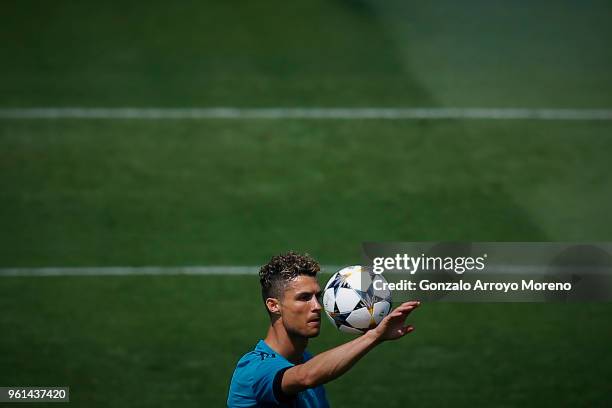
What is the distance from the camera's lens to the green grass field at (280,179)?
1180cm

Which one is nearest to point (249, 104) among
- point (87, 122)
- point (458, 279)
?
point (87, 122)

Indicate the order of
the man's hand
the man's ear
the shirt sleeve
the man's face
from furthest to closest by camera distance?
1. the man's ear
2. the man's face
3. the shirt sleeve
4. the man's hand

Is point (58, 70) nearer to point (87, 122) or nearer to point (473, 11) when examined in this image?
point (87, 122)

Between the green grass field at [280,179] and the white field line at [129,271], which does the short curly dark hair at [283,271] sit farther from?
the white field line at [129,271]

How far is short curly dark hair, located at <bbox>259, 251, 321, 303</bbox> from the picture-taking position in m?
7.26

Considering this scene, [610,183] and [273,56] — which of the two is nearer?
[610,183]

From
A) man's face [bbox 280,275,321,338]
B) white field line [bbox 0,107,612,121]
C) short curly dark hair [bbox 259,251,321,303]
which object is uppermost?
white field line [bbox 0,107,612,121]

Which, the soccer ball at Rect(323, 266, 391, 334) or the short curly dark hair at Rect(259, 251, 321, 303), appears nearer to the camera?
the short curly dark hair at Rect(259, 251, 321, 303)

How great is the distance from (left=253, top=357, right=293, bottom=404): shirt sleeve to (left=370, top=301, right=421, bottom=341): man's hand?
2.74ft

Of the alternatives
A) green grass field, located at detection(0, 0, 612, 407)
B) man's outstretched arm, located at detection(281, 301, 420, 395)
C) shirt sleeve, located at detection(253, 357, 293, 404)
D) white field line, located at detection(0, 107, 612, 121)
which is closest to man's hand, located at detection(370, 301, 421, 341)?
man's outstretched arm, located at detection(281, 301, 420, 395)

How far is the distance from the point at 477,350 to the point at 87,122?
22.3 ft

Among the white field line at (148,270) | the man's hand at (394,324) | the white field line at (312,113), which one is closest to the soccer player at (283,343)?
the man's hand at (394,324)

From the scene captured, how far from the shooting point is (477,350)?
12008mm

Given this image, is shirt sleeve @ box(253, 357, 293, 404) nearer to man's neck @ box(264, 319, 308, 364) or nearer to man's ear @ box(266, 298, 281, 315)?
man's neck @ box(264, 319, 308, 364)
